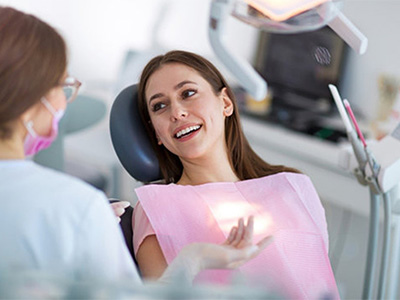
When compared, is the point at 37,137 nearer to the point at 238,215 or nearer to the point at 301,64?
the point at 238,215

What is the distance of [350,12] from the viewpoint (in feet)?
10.2

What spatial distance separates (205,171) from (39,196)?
2.56ft

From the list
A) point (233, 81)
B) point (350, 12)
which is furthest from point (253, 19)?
point (233, 81)

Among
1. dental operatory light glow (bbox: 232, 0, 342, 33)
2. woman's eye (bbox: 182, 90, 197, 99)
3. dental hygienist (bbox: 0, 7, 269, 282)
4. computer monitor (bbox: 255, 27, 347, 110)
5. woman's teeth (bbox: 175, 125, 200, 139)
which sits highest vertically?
dental operatory light glow (bbox: 232, 0, 342, 33)

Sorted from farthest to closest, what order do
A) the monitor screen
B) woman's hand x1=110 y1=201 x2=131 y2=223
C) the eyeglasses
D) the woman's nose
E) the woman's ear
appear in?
the monitor screen < the woman's ear < the woman's nose < woman's hand x1=110 y1=201 x2=131 y2=223 < the eyeglasses

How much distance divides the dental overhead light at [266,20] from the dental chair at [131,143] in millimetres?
300

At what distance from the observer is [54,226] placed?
0.89 m

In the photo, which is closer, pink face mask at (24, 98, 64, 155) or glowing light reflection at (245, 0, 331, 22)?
pink face mask at (24, 98, 64, 155)

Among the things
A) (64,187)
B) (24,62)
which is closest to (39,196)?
(64,187)

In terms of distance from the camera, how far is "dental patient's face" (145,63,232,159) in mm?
1559

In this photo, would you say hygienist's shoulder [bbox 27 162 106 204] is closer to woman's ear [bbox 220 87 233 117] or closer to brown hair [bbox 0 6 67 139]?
brown hair [bbox 0 6 67 139]

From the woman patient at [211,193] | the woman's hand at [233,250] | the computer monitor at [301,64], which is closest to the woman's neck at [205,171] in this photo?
the woman patient at [211,193]

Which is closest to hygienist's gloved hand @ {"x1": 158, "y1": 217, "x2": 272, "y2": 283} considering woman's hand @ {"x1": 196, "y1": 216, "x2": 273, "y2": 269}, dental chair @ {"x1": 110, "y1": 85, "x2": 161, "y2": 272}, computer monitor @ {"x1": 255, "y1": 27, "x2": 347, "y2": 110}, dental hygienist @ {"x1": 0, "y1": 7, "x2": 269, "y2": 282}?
woman's hand @ {"x1": 196, "y1": 216, "x2": 273, "y2": 269}

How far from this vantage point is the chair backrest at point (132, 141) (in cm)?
→ 159
